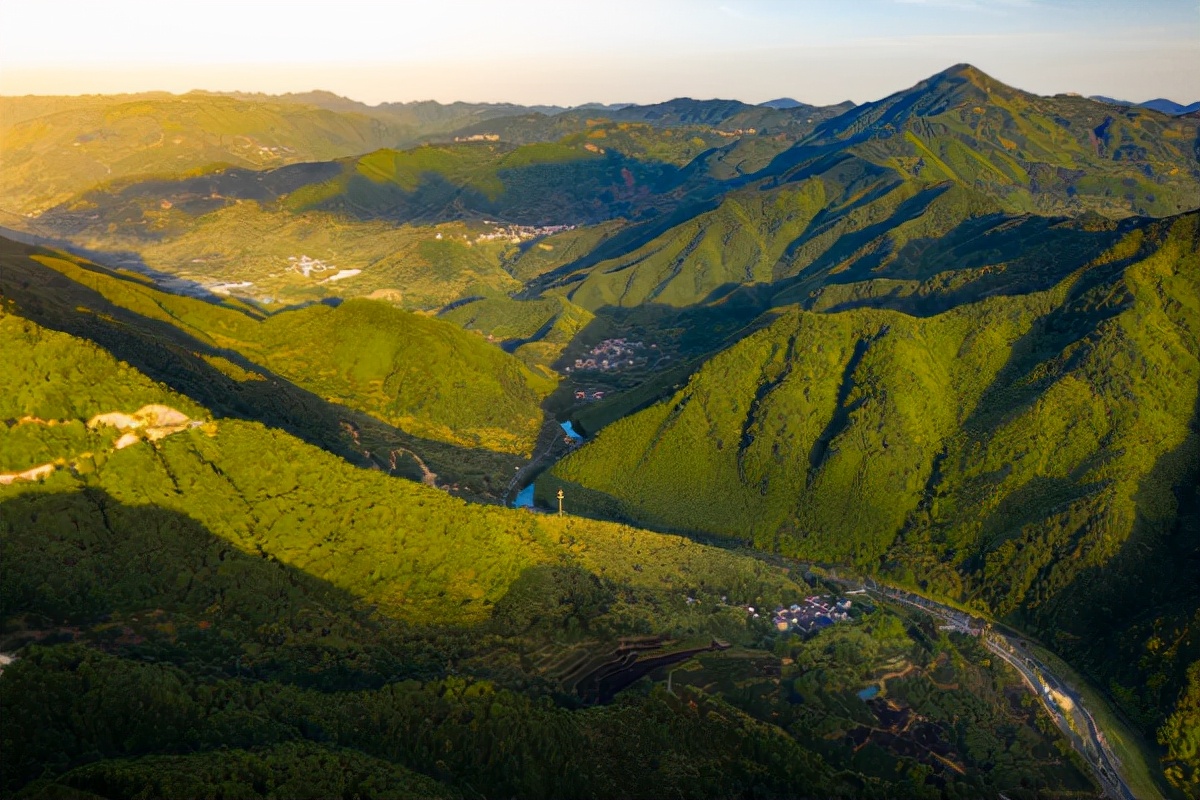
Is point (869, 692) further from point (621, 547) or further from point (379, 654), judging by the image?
point (379, 654)

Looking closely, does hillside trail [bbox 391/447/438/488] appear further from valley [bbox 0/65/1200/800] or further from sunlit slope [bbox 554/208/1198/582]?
sunlit slope [bbox 554/208/1198/582]

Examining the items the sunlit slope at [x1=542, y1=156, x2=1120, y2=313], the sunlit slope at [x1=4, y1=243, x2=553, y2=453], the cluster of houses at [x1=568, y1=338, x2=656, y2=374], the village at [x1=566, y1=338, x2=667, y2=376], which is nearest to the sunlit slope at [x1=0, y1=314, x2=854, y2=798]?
the sunlit slope at [x1=4, y1=243, x2=553, y2=453]

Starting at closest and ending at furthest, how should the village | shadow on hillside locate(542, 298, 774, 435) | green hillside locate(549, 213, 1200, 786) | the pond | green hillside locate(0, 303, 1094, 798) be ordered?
green hillside locate(0, 303, 1094, 798) → the pond → green hillside locate(549, 213, 1200, 786) → shadow on hillside locate(542, 298, 774, 435) → the village

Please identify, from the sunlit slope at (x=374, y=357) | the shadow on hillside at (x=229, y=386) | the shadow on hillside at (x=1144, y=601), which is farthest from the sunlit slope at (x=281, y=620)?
the sunlit slope at (x=374, y=357)

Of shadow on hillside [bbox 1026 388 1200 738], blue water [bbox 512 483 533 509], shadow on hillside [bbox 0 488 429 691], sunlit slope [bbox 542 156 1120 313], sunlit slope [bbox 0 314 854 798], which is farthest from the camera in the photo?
sunlit slope [bbox 542 156 1120 313]

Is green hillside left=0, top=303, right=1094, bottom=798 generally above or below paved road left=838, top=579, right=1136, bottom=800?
above

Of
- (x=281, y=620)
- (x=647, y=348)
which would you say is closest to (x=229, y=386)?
(x=281, y=620)

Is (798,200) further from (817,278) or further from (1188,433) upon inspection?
(1188,433)

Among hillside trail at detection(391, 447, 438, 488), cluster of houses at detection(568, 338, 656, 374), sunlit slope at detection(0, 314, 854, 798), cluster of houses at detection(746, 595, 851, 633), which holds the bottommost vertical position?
cluster of houses at detection(746, 595, 851, 633)
